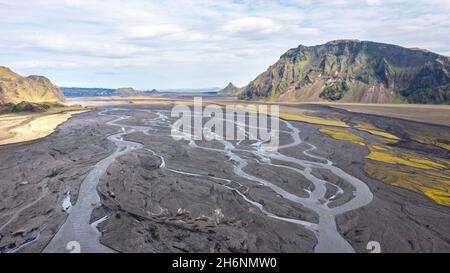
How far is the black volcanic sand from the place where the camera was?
27922 millimetres

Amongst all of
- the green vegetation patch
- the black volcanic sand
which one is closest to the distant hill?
the black volcanic sand

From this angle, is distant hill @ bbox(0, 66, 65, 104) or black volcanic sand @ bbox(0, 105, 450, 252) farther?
distant hill @ bbox(0, 66, 65, 104)

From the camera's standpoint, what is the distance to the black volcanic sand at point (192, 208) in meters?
27.9

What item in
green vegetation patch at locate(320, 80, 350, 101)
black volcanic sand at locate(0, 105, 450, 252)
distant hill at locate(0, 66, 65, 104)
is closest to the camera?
black volcanic sand at locate(0, 105, 450, 252)

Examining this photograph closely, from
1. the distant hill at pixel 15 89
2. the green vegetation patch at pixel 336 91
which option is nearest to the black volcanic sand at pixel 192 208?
the distant hill at pixel 15 89

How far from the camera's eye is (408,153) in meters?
62.1

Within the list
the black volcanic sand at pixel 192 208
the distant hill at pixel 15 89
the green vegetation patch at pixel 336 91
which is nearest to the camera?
the black volcanic sand at pixel 192 208

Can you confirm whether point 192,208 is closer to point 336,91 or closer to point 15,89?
point 336,91

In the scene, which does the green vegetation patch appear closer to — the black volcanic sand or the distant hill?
the black volcanic sand

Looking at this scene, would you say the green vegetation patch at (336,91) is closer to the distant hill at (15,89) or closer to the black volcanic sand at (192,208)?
the black volcanic sand at (192,208)

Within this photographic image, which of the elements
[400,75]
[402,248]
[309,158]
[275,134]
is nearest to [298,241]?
[402,248]

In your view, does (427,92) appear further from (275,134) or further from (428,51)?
(275,134)

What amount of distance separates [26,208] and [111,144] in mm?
32339

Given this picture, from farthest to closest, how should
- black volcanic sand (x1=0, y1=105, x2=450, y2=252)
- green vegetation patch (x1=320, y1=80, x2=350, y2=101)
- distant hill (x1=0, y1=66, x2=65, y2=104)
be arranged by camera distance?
green vegetation patch (x1=320, y1=80, x2=350, y2=101) < distant hill (x1=0, y1=66, x2=65, y2=104) < black volcanic sand (x1=0, y1=105, x2=450, y2=252)
